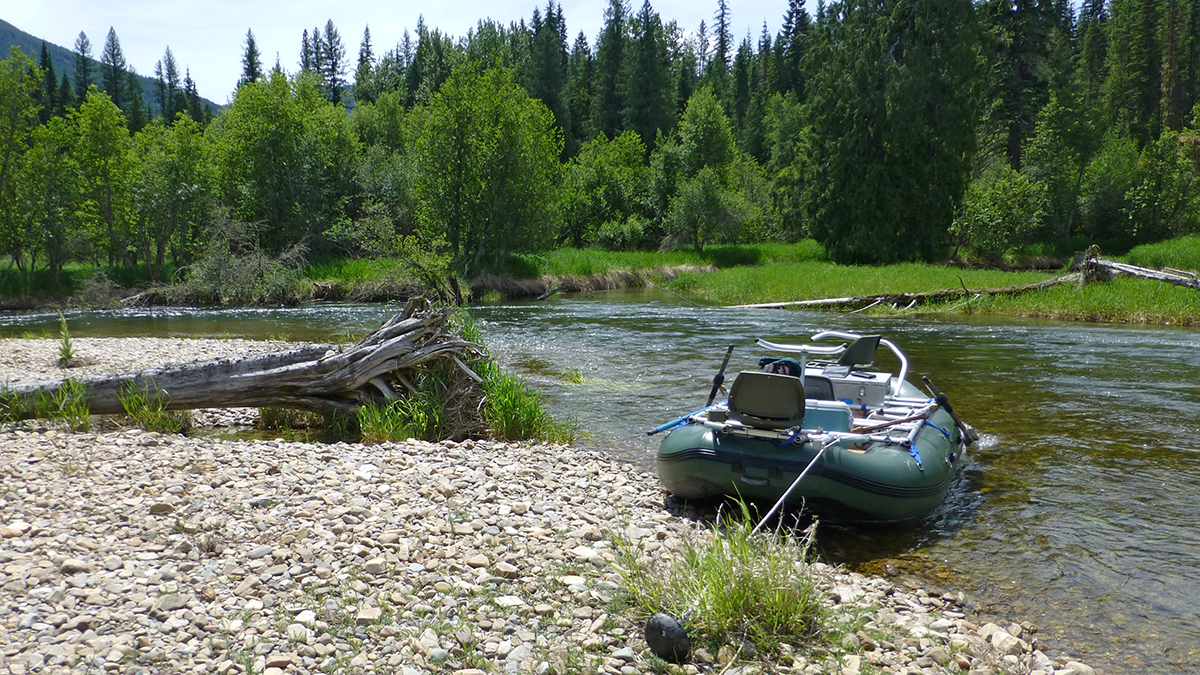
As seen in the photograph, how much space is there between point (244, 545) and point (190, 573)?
421 mm

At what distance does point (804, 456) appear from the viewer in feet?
19.2

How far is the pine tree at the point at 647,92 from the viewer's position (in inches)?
2734

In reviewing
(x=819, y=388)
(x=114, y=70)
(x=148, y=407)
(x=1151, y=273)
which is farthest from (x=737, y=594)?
(x=114, y=70)

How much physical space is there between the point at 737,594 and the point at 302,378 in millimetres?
5877

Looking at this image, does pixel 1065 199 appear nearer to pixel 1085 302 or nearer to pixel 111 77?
pixel 1085 302

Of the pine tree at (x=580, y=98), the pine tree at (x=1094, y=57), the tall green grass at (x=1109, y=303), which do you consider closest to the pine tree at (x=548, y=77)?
the pine tree at (x=580, y=98)

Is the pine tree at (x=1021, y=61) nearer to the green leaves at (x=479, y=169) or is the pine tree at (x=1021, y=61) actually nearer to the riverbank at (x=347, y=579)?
the green leaves at (x=479, y=169)

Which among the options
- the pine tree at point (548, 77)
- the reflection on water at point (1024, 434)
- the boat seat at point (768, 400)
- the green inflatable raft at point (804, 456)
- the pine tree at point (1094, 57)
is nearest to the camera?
the reflection on water at point (1024, 434)

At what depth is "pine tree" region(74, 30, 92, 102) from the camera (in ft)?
298

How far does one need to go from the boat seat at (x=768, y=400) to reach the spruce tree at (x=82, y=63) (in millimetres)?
104373

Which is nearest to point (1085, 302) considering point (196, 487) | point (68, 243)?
→ point (196, 487)

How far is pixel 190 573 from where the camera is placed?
13.3 ft

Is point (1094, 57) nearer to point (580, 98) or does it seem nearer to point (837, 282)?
point (580, 98)

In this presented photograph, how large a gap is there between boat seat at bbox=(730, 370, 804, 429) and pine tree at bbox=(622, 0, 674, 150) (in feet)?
215
